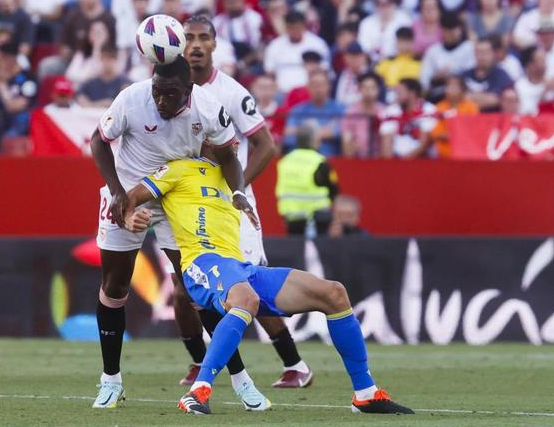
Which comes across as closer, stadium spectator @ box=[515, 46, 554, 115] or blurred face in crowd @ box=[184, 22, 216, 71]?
blurred face in crowd @ box=[184, 22, 216, 71]

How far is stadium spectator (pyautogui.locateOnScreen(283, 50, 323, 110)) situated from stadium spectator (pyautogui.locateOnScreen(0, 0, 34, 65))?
3908 millimetres

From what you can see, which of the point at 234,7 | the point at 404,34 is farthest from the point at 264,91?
the point at 234,7

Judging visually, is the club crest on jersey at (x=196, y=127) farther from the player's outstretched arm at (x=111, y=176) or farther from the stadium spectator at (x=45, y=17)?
the stadium spectator at (x=45, y=17)

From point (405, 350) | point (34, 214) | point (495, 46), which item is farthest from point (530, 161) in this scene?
point (34, 214)

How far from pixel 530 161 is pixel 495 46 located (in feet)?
7.58

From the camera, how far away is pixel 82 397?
9.21 m

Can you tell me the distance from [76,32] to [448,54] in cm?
504

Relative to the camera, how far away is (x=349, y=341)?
7887 millimetres

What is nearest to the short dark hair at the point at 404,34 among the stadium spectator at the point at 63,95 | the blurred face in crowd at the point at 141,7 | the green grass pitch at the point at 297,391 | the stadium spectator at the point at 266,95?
the stadium spectator at the point at 266,95

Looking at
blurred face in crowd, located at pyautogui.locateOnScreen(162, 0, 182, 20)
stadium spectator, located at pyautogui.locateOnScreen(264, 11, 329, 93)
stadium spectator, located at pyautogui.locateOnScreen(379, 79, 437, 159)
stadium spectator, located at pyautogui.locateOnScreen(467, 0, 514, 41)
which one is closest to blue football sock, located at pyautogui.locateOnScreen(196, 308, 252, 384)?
stadium spectator, located at pyautogui.locateOnScreen(379, 79, 437, 159)

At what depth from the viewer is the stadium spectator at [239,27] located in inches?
776

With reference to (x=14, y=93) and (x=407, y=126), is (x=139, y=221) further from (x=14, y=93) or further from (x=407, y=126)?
(x=14, y=93)

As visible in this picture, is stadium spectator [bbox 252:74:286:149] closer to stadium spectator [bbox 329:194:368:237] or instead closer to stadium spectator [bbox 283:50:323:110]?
stadium spectator [bbox 283:50:323:110]

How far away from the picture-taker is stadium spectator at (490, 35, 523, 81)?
1862 cm
